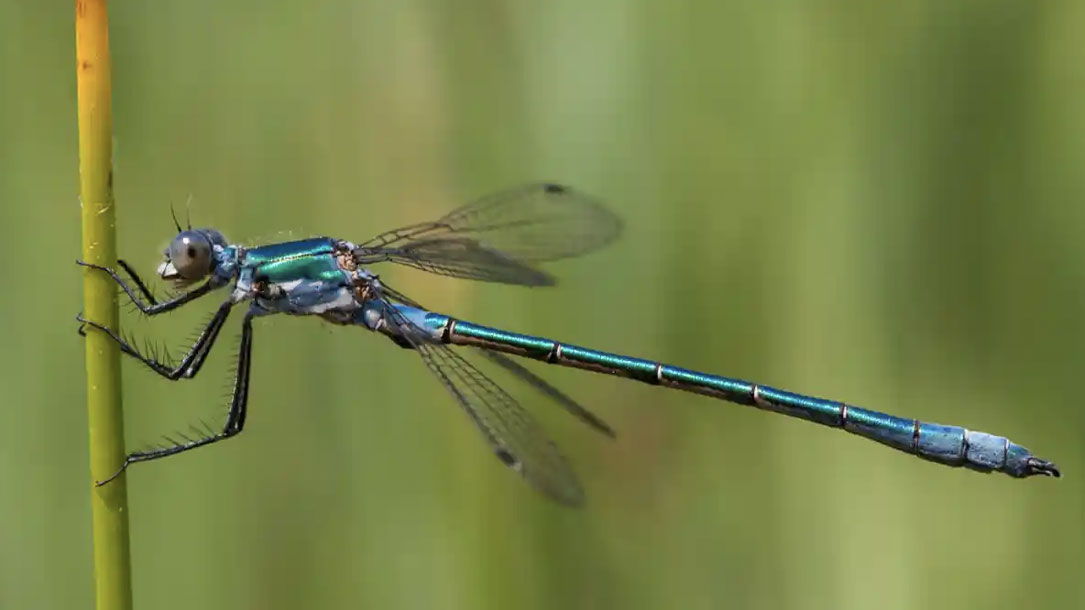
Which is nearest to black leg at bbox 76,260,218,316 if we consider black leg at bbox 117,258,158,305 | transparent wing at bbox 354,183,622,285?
black leg at bbox 117,258,158,305

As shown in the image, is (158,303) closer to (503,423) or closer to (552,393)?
(503,423)

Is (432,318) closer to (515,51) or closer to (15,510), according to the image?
(515,51)

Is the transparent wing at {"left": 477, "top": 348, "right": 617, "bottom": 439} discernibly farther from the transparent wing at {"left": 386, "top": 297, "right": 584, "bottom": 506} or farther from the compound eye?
the compound eye

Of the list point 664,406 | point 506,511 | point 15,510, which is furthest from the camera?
point 664,406

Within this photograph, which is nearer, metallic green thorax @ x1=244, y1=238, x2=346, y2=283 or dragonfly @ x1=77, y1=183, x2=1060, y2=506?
dragonfly @ x1=77, y1=183, x2=1060, y2=506

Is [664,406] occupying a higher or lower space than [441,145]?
lower

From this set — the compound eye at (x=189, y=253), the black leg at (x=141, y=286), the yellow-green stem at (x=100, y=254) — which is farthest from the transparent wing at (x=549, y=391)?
the yellow-green stem at (x=100, y=254)

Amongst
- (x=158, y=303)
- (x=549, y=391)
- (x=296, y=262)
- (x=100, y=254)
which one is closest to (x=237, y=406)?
(x=158, y=303)

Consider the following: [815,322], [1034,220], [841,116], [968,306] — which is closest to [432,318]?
[815,322]
